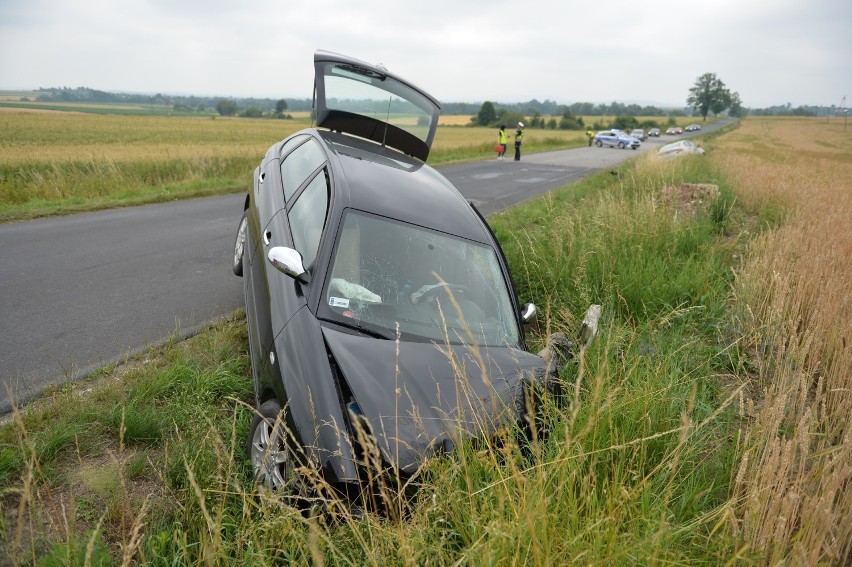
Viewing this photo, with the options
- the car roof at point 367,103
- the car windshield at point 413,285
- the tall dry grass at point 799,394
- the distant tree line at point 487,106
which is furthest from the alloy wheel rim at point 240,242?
the distant tree line at point 487,106

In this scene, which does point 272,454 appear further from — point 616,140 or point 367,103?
point 616,140

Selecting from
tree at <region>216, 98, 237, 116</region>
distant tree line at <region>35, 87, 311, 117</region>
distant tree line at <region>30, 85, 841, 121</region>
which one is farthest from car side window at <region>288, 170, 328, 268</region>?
tree at <region>216, 98, 237, 116</region>

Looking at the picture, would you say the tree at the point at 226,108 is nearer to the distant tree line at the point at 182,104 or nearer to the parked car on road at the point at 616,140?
the distant tree line at the point at 182,104

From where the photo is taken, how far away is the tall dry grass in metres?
2.03

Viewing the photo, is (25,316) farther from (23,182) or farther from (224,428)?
(23,182)

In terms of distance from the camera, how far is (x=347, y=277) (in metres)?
3.48

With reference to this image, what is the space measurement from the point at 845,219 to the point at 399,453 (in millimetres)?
7944

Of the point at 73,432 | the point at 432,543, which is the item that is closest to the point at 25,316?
the point at 73,432

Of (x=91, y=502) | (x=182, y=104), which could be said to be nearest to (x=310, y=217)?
(x=91, y=502)

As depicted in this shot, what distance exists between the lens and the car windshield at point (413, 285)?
3322mm

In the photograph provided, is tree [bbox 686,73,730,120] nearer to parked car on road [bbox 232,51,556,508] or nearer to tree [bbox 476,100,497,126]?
tree [bbox 476,100,497,126]

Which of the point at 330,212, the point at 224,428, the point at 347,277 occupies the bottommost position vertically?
the point at 224,428

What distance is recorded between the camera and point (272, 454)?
2619 millimetres

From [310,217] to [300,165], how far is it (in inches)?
46.9
